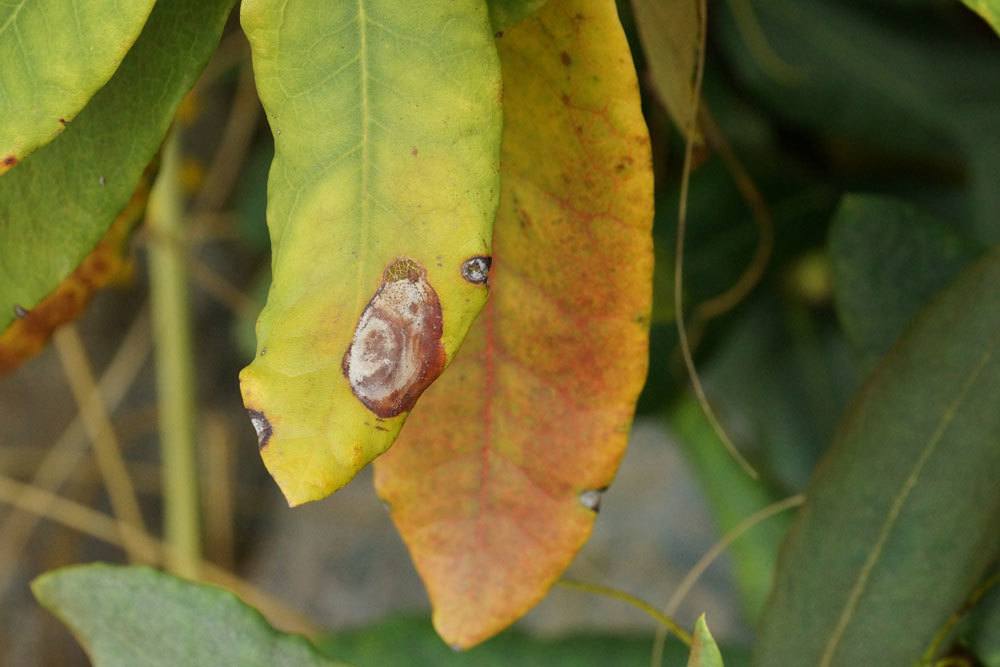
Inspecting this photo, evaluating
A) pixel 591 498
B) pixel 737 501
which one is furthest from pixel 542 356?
pixel 737 501

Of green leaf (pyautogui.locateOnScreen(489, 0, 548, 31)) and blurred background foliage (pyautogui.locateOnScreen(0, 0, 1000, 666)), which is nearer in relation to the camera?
green leaf (pyautogui.locateOnScreen(489, 0, 548, 31))

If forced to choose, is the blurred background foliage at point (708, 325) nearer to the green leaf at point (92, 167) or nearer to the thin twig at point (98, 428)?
the thin twig at point (98, 428)

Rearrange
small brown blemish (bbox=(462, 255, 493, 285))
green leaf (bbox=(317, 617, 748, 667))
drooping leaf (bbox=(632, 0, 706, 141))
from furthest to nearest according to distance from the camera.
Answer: green leaf (bbox=(317, 617, 748, 667)) < drooping leaf (bbox=(632, 0, 706, 141)) < small brown blemish (bbox=(462, 255, 493, 285))

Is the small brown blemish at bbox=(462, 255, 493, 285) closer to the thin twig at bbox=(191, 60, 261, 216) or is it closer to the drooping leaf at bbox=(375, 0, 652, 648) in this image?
the drooping leaf at bbox=(375, 0, 652, 648)

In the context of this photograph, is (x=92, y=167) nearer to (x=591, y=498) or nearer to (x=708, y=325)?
(x=591, y=498)

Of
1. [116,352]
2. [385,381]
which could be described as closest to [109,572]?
[385,381]

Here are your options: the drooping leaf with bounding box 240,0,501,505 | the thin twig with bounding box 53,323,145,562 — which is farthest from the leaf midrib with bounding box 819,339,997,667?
the thin twig with bounding box 53,323,145,562
